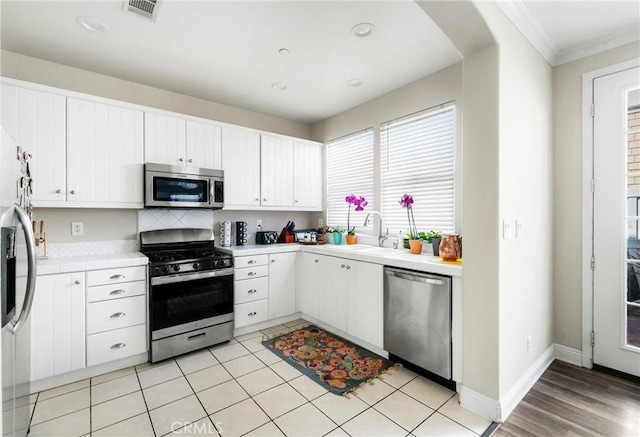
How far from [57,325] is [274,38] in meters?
2.73

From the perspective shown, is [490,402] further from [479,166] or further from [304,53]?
[304,53]

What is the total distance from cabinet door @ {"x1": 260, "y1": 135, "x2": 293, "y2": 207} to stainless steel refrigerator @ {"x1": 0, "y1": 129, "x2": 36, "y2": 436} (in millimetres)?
2346

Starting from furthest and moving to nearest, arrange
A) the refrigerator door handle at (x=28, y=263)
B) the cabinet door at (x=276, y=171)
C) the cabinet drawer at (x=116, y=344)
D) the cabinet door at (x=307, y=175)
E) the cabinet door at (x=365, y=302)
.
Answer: the cabinet door at (x=307, y=175), the cabinet door at (x=276, y=171), the cabinet door at (x=365, y=302), the cabinet drawer at (x=116, y=344), the refrigerator door handle at (x=28, y=263)

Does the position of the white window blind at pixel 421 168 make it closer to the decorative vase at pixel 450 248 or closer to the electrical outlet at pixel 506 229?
the decorative vase at pixel 450 248

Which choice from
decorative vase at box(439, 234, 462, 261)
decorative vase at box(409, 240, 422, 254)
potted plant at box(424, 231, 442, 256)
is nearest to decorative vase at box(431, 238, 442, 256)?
potted plant at box(424, 231, 442, 256)

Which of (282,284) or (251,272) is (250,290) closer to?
(251,272)

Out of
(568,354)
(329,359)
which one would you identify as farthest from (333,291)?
(568,354)

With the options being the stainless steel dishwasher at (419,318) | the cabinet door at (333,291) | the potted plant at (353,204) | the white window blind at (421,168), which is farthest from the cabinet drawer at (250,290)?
the white window blind at (421,168)

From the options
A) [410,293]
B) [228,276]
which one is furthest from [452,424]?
[228,276]

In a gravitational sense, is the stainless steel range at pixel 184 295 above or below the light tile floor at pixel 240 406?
above

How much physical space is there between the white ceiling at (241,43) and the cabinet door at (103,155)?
0.49 meters

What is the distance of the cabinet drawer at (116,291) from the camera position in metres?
2.36

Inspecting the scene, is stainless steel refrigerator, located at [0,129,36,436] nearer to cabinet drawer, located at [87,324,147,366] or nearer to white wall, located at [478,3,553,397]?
cabinet drawer, located at [87,324,147,366]

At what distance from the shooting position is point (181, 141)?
3.06 m
